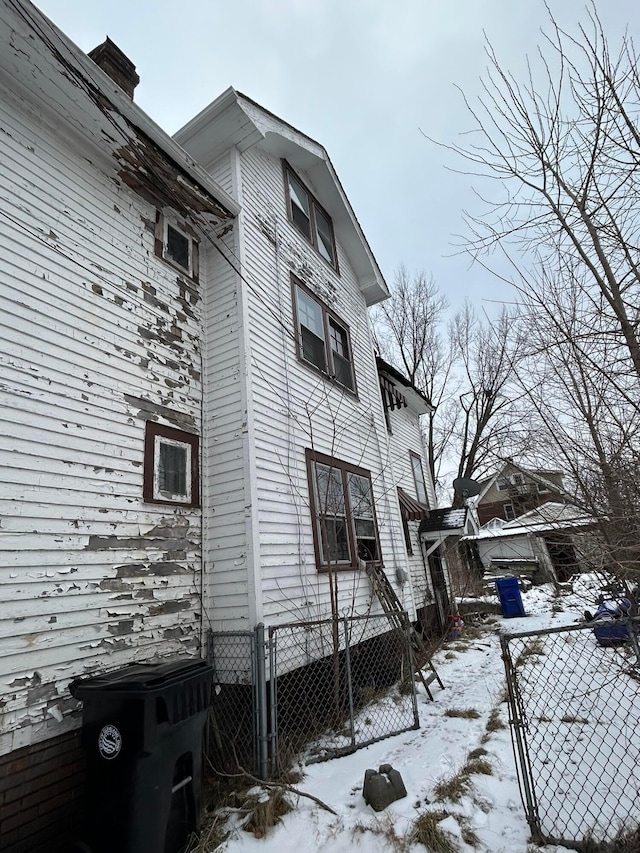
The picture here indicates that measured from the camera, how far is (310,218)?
9.66 m

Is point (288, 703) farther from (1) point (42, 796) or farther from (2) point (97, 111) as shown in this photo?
(2) point (97, 111)

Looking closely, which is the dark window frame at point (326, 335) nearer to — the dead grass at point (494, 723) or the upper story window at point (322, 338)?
the upper story window at point (322, 338)

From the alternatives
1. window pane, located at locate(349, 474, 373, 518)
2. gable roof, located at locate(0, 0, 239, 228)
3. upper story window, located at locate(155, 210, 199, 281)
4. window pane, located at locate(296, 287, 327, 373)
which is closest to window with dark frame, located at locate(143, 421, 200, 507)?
upper story window, located at locate(155, 210, 199, 281)

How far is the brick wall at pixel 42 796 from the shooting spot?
125 inches

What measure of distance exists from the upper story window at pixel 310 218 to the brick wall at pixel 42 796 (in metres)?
8.56

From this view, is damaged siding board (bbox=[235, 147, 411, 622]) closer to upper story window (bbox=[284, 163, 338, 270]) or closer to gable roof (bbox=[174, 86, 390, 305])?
upper story window (bbox=[284, 163, 338, 270])

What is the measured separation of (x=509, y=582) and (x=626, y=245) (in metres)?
12.4

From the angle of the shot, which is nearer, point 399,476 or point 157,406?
point 157,406

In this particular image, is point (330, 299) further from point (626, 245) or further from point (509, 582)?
point (509, 582)

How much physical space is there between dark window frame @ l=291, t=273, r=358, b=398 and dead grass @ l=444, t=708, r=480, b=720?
5383mm

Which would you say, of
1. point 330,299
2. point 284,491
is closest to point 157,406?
point 284,491

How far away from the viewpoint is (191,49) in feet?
21.0

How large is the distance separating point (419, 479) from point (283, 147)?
963cm

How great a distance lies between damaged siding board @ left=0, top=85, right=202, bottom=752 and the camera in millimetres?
3607
